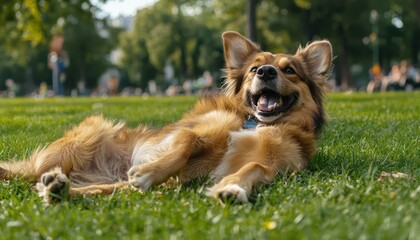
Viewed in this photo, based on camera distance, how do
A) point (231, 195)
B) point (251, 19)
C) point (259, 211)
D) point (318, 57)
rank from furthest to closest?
1. point (251, 19)
2. point (318, 57)
3. point (231, 195)
4. point (259, 211)

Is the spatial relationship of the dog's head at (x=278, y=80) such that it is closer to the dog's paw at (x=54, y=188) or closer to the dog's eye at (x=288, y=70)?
the dog's eye at (x=288, y=70)

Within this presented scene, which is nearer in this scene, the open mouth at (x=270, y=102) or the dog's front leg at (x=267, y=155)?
the dog's front leg at (x=267, y=155)

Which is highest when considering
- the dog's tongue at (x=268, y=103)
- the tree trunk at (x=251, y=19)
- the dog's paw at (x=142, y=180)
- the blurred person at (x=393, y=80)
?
the tree trunk at (x=251, y=19)

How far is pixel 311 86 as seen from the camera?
236 inches

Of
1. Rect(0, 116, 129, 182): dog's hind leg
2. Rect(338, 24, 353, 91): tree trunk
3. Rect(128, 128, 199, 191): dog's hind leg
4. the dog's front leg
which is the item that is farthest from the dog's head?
Rect(338, 24, 353, 91): tree trunk

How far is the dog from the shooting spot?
14.7 feet

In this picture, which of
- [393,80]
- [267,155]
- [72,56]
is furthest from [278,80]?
[72,56]

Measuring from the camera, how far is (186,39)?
3071 inches

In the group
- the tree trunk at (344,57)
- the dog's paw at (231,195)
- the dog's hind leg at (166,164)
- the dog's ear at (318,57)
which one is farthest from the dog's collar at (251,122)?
the tree trunk at (344,57)

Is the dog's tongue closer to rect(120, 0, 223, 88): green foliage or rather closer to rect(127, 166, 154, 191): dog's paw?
rect(127, 166, 154, 191): dog's paw

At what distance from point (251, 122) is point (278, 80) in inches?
19.2

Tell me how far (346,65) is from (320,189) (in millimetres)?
51266

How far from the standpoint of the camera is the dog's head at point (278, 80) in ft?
18.1

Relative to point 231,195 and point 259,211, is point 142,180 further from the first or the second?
point 259,211
